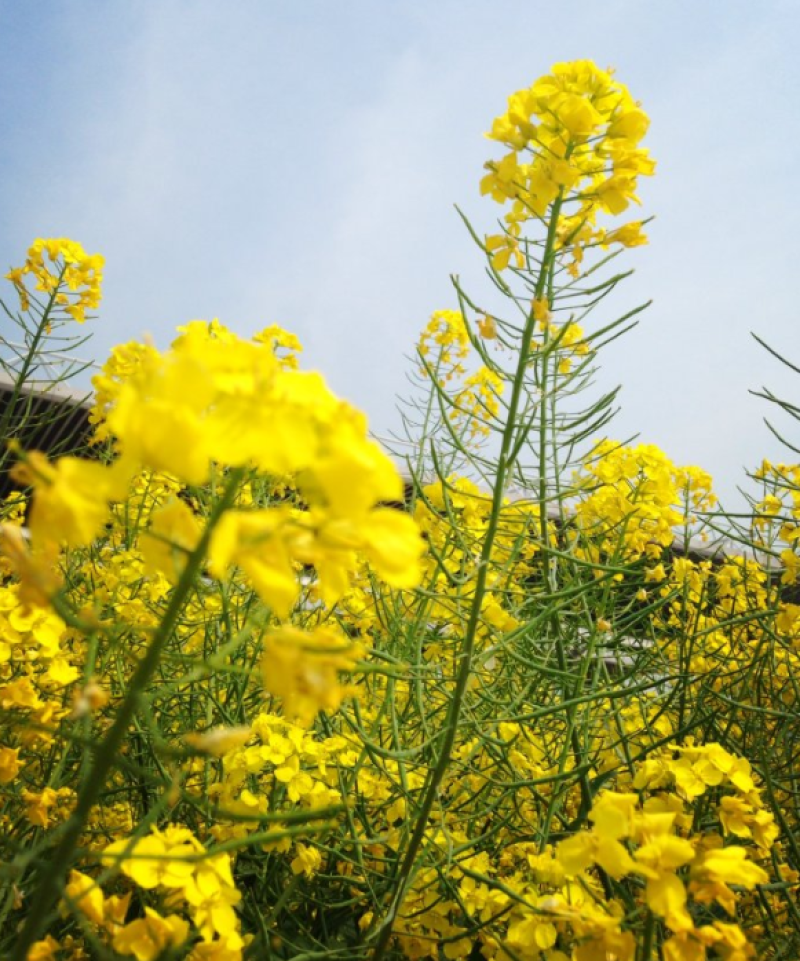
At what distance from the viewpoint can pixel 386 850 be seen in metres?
1.39

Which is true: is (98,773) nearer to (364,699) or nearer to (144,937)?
(144,937)

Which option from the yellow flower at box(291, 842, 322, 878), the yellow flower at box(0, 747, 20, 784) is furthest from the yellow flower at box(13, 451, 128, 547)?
the yellow flower at box(291, 842, 322, 878)

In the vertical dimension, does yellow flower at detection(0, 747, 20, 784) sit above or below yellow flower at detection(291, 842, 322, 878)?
above

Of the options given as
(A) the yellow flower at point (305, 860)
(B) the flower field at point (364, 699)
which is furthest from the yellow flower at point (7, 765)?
(A) the yellow flower at point (305, 860)

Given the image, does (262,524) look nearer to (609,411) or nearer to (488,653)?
(488,653)

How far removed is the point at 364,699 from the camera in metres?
1.81

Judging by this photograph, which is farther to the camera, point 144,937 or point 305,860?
point 305,860

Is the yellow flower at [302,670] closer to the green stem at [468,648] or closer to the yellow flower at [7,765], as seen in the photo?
the green stem at [468,648]

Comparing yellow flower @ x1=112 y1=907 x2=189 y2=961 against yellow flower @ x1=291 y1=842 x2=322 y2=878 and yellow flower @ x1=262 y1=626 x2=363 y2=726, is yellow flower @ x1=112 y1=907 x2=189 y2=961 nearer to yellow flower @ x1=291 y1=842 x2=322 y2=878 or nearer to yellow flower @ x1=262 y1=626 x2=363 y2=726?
yellow flower @ x1=262 y1=626 x2=363 y2=726

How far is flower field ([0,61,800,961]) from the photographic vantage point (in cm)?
44

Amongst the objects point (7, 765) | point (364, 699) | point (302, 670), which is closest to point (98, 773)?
point (302, 670)

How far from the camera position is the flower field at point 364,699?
1.43 ft

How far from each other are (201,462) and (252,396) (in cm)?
5

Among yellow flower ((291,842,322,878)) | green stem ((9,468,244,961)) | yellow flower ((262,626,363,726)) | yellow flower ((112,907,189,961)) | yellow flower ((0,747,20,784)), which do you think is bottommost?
yellow flower ((291,842,322,878))
